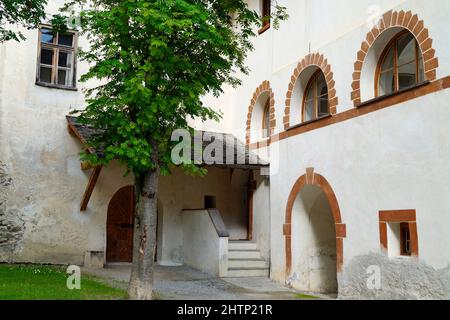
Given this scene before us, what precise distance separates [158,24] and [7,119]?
6436 mm

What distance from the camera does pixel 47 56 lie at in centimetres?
1227

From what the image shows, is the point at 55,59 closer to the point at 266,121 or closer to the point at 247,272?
the point at 266,121

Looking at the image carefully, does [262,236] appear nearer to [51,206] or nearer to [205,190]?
[205,190]

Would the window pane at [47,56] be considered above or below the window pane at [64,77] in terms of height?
above

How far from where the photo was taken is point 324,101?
35.7 ft

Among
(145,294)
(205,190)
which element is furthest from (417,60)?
(205,190)

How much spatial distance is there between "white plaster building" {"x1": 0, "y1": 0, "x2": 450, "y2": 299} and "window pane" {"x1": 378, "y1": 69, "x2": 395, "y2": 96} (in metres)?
0.03

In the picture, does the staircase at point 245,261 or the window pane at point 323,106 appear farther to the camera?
the staircase at point 245,261

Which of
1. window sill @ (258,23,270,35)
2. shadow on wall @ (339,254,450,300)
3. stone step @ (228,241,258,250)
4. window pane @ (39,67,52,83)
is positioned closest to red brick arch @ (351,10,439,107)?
shadow on wall @ (339,254,450,300)

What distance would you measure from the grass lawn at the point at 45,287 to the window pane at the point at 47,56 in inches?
196

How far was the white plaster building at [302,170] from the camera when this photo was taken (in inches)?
304

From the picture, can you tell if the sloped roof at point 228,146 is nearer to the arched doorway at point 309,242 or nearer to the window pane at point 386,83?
the arched doorway at point 309,242

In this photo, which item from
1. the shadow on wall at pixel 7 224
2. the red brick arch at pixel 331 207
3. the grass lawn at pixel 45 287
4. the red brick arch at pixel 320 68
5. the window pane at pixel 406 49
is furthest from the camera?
the shadow on wall at pixel 7 224

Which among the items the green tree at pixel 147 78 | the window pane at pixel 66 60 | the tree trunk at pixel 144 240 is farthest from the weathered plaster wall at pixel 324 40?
the window pane at pixel 66 60
